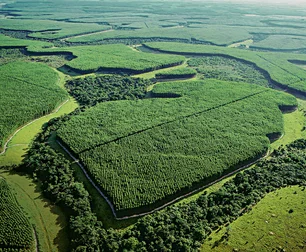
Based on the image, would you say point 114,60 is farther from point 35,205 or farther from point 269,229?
point 269,229

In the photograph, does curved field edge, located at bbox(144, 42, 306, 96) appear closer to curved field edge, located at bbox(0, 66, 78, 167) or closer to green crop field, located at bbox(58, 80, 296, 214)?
green crop field, located at bbox(58, 80, 296, 214)

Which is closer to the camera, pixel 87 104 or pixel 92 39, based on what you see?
pixel 87 104

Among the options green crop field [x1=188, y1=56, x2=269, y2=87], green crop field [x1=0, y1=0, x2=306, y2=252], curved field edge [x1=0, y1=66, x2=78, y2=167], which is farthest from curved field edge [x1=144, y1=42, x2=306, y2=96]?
curved field edge [x1=0, y1=66, x2=78, y2=167]

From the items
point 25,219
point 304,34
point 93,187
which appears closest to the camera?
point 25,219

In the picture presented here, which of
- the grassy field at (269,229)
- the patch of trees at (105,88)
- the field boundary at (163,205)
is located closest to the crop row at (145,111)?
the field boundary at (163,205)

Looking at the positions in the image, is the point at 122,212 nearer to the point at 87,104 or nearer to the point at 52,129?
the point at 52,129

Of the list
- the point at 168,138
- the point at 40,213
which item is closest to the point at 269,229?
the point at 168,138

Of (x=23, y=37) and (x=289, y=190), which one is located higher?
(x=23, y=37)

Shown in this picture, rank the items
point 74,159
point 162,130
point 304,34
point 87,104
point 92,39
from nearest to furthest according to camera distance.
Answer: point 74,159 → point 162,130 → point 87,104 → point 92,39 → point 304,34

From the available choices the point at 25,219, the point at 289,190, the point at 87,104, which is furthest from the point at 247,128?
the point at 25,219
